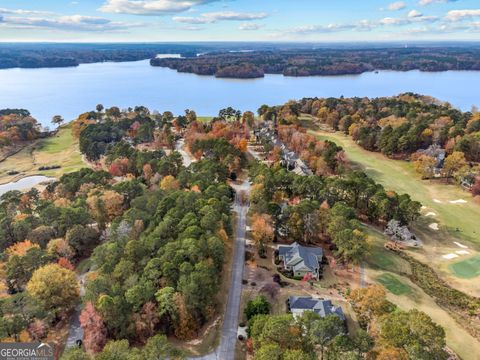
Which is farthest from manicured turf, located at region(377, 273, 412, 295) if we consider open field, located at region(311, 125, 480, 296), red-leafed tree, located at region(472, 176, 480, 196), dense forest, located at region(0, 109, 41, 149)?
dense forest, located at region(0, 109, 41, 149)

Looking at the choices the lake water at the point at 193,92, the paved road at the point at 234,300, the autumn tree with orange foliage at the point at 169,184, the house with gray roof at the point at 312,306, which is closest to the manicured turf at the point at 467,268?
the house with gray roof at the point at 312,306

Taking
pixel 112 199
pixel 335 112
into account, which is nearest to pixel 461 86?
pixel 335 112

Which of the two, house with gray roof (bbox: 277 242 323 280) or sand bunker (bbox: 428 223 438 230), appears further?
sand bunker (bbox: 428 223 438 230)

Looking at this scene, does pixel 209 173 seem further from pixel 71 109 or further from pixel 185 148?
pixel 71 109

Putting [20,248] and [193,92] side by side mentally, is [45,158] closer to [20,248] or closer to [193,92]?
[20,248]

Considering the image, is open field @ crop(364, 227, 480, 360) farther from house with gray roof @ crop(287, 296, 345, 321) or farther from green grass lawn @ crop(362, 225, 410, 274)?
house with gray roof @ crop(287, 296, 345, 321)
